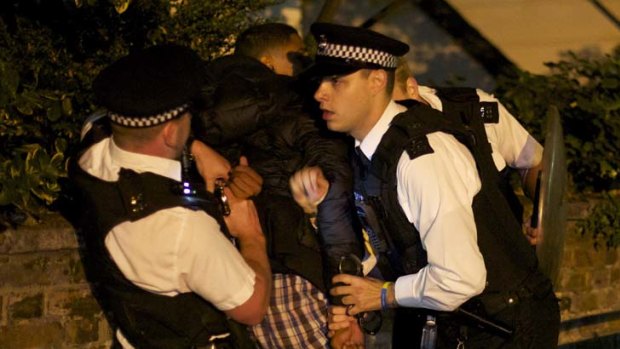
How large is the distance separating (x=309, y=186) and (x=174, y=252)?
666 millimetres

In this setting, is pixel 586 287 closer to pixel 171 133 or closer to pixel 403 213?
pixel 403 213

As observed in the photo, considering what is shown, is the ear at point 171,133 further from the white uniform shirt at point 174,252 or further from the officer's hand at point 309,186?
the officer's hand at point 309,186

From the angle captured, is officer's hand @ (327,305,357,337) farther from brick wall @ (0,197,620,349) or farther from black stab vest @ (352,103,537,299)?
brick wall @ (0,197,620,349)

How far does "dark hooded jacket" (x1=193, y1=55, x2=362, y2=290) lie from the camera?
159 inches

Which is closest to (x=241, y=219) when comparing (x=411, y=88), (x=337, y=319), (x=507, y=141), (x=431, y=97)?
(x=337, y=319)

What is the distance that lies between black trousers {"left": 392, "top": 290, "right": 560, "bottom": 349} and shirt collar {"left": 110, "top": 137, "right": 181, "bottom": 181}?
116cm

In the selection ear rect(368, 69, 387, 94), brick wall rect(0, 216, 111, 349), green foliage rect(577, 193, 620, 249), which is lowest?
green foliage rect(577, 193, 620, 249)

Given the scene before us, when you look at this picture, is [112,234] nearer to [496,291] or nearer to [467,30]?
[496,291]

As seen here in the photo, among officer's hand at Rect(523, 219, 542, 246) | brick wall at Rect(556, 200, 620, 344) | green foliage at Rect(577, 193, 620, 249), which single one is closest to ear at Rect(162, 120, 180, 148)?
officer's hand at Rect(523, 219, 542, 246)

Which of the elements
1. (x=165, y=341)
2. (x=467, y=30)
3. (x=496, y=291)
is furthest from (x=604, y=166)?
(x=165, y=341)

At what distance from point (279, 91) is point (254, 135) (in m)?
0.19

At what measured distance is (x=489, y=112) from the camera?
453cm

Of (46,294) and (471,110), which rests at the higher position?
(471,110)

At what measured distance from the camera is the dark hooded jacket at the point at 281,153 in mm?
4027
